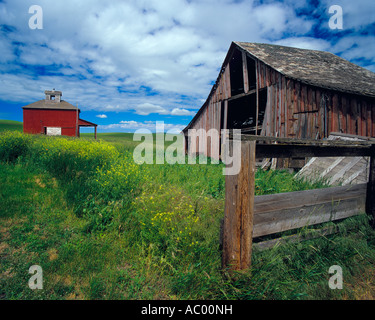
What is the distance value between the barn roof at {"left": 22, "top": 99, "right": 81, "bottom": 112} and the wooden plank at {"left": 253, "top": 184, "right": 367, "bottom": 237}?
32.2m

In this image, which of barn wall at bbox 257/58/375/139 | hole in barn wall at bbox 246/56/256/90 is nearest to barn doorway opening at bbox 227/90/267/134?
hole in barn wall at bbox 246/56/256/90

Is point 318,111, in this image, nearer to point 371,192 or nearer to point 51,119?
point 371,192

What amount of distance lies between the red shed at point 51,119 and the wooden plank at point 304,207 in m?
31.7

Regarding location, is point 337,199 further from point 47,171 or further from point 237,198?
point 47,171

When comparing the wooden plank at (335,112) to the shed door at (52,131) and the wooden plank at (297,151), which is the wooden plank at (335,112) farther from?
the shed door at (52,131)

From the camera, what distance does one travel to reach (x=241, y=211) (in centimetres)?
250

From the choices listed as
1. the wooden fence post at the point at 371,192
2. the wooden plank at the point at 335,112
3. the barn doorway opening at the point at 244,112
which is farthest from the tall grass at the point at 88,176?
the barn doorway opening at the point at 244,112

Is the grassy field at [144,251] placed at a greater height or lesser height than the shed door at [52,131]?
lesser

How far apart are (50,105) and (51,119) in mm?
2158

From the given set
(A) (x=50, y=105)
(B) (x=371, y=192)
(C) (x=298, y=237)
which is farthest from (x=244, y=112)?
(A) (x=50, y=105)

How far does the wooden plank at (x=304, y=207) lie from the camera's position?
108 inches

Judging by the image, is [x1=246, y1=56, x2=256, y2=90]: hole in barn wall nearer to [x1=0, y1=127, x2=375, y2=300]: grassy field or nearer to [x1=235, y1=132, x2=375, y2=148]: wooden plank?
[x1=0, y1=127, x2=375, y2=300]: grassy field

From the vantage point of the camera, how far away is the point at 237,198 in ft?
8.05

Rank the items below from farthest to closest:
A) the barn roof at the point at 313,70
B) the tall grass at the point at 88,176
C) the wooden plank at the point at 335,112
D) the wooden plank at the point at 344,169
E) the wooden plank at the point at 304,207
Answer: the barn roof at the point at 313,70
the wooden plank at the point at 335,112
the wooden plank at the point at 344,169
the tall grass at the point at 88,176
the wooden plank at the point at 304,207
